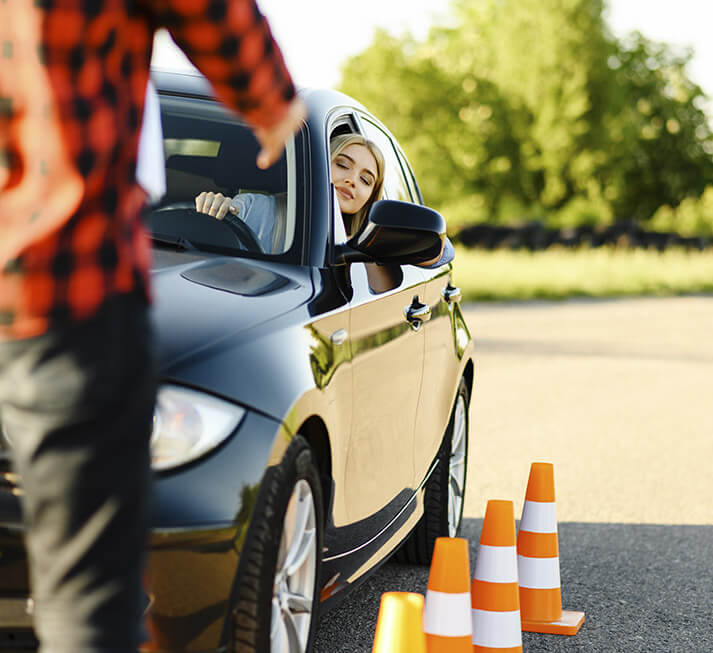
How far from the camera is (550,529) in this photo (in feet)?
15.0

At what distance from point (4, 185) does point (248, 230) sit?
2137mm

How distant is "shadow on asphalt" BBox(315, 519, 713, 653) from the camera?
4.38 m

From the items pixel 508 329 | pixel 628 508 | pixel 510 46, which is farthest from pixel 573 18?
pixel 628 508

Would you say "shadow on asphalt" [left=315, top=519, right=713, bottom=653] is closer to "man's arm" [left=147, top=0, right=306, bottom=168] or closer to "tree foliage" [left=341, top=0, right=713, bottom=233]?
"man's arm" [left=147, top=0, right=306, bottom=168]

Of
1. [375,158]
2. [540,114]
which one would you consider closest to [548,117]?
[540,114]

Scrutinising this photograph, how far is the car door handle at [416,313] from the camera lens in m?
4.34

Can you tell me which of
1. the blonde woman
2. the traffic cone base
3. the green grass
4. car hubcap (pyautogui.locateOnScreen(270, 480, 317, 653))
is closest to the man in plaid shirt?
car hubcap (pyautogui.locateOnScreen(270, 480, 317, 653))

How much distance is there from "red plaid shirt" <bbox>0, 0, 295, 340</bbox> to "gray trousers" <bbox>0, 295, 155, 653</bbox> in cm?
4

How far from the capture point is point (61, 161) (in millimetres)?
1773

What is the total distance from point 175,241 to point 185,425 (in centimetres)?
121

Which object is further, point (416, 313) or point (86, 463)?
point (416, 313)

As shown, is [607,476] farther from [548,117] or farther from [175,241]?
[548,117]

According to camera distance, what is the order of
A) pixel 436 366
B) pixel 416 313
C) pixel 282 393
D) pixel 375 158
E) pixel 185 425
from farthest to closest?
pixel 436 366, pixel 375 158, pixel 416 313, pixel 282 393, pixel 185 425

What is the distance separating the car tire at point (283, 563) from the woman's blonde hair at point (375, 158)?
4.93 ft
